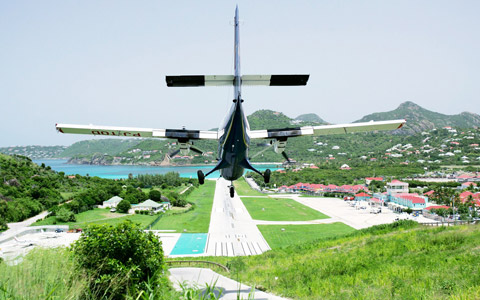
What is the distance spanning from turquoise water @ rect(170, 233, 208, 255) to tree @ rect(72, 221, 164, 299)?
2319cm

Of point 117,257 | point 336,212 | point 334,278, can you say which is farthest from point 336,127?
point 336,212

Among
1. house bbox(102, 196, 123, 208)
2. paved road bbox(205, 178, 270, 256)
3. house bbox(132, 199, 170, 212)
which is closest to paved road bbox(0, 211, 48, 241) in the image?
house bbox(102, 196, 123, 208)

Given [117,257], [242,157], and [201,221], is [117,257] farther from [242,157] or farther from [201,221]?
[201,221]

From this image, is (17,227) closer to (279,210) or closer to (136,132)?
(279,210)

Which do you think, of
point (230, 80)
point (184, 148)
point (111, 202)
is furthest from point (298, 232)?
point (230, 80)

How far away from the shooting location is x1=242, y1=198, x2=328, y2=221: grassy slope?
64.3 meters

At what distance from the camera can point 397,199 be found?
7550cm

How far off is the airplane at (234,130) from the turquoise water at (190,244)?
2671 centimetres

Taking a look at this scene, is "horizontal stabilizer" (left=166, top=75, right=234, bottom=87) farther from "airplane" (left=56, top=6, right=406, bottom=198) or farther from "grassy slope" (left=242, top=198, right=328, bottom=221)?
"grassy slope" (left=242, top=198, right=328, bottom=221)

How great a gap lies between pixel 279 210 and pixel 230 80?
62.0 meters

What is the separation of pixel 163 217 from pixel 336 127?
5261 centimetres

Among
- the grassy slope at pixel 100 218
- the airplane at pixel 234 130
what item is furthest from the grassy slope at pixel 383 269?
the grassy slope at pixel 100 218

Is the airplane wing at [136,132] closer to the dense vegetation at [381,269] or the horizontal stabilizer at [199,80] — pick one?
the horizontal stabilizer at [199,80]

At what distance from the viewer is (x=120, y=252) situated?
16422 mm
